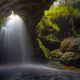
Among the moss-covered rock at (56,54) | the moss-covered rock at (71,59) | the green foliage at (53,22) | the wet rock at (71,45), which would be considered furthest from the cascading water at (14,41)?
the moss-covered rock at (71,59)

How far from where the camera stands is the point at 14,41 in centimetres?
2202

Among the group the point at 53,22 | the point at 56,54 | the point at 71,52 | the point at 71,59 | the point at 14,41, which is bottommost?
the point at 71,59

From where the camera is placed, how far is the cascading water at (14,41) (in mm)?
21000

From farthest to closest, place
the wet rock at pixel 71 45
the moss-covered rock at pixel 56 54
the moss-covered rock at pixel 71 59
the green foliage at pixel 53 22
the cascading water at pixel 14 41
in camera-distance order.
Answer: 1. the green foliage at pixel 53 22
2. the moss-covered rock at pixel 56 54
3. the cascading water at pixel 14 41
4. the wet rock at pixel 71 45
5. the moss-covered rock at pixel 71 59

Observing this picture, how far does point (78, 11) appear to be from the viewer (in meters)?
28.3

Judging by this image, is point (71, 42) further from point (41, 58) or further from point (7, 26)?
point (7, 26)

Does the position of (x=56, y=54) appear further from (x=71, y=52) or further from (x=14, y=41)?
(x=14, y=41)

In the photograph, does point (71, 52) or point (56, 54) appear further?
point (56, 54)

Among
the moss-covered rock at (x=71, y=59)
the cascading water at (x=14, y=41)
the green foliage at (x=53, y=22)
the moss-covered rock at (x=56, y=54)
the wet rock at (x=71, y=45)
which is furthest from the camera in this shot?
the green foliage at (x=53, y=22)

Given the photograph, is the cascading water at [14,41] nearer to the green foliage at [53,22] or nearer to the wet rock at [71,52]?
the green foliage at [53,22]

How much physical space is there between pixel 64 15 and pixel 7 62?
11675 millimetres

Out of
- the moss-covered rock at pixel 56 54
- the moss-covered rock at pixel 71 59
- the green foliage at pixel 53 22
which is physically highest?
the green foliage at pixel 53 22

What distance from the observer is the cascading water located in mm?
21000

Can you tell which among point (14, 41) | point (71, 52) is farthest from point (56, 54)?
point (14, 41)
